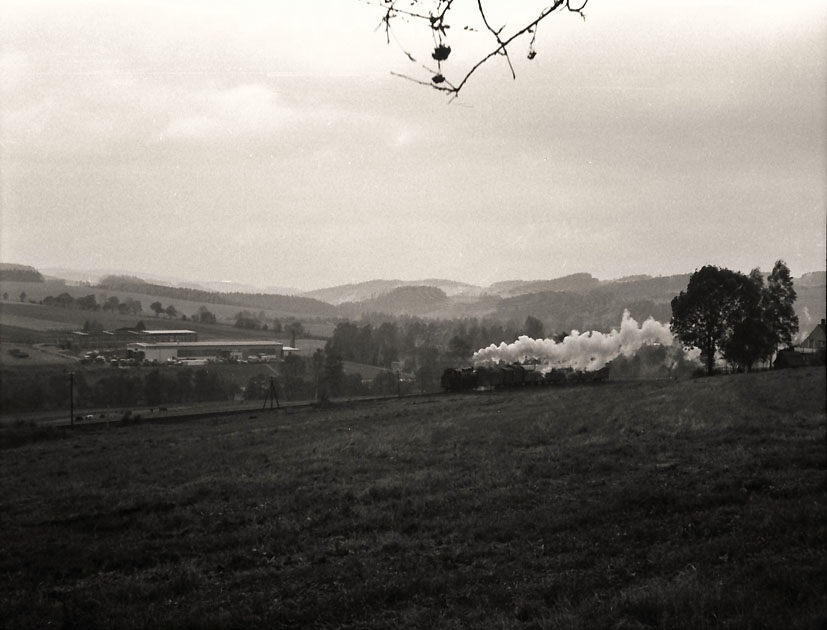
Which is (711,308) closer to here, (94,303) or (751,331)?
(751,331)

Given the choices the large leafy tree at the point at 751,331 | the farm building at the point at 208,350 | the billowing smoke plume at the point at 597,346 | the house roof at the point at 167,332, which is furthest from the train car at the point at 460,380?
the house roof at the point at 167,332

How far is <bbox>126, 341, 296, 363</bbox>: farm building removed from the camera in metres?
87.6

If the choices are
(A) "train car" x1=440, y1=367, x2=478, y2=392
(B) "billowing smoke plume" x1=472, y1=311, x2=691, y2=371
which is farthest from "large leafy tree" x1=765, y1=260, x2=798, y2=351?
(A) "train car" x1=440, y1=367, x2=478, y2=392

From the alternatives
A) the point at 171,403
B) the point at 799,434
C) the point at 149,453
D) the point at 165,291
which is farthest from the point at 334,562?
the point at 165,291

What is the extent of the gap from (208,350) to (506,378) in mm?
50458

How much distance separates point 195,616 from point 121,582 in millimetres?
2109

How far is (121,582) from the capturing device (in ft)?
27.9

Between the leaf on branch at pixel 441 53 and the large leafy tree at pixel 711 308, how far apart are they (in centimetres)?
2171

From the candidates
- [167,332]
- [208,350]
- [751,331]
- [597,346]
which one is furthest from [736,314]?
[167,332]

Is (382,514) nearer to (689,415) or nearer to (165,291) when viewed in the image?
(689,415)

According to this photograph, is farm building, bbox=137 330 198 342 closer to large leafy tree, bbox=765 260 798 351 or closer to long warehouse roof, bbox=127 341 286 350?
long warehouse roof, bbox=127 341 286 350

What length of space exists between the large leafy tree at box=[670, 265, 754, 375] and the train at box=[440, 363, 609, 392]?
21512 mm

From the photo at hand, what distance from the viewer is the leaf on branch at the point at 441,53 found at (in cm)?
390

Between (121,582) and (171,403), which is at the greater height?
(121,582)
